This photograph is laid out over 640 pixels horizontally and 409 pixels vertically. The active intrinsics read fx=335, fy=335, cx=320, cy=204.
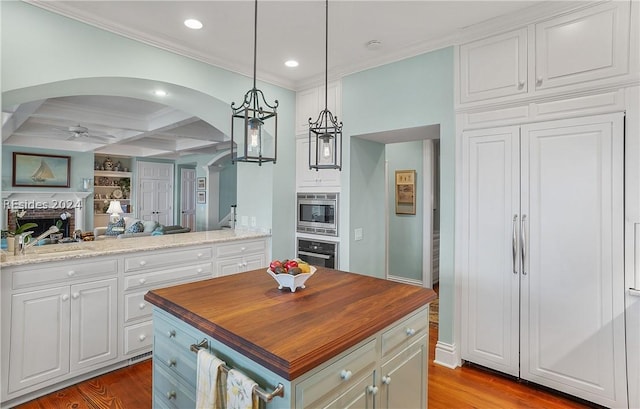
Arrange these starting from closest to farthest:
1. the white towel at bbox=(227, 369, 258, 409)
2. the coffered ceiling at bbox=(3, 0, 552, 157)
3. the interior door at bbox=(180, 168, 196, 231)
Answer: the white towel at bbox=(227, 369, 258, 409) → the coffered ceiling at bbox=(3, 0, 552, 157) → the interior door at bbox=(180, 168, 196, 231)

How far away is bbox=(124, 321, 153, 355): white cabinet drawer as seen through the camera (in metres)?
2.80

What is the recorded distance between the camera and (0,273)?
85.4 inches

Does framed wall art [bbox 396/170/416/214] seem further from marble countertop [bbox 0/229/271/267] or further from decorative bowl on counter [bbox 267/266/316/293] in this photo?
decorative bowl on counter [bbox 267/266/316/293]

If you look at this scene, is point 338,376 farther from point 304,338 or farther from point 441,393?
point 441,393

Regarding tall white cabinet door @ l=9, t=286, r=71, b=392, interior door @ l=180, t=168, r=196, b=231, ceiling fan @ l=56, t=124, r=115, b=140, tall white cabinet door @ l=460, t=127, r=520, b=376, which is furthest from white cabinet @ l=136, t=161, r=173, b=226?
tall white cabinet door @ l=460, t=127, r=520, b=376

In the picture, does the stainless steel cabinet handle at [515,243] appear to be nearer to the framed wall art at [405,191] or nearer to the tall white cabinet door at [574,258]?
the tall white cabinet door at [574,258]

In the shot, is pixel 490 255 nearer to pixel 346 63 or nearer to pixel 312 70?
pixel 346 63

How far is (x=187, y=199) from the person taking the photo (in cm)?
1067

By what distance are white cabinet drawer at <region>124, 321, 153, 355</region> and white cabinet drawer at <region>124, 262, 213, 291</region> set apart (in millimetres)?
342

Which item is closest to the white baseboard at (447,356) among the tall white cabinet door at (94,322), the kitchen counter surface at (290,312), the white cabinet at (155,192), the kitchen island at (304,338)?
the kitchen island at (304,338)

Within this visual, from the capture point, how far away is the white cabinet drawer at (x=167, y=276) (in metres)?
2.81

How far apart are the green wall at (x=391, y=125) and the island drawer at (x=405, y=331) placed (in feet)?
3.76

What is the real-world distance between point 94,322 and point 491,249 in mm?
3181

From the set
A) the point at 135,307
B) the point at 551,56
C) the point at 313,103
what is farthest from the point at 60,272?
→ the point at 551,56
